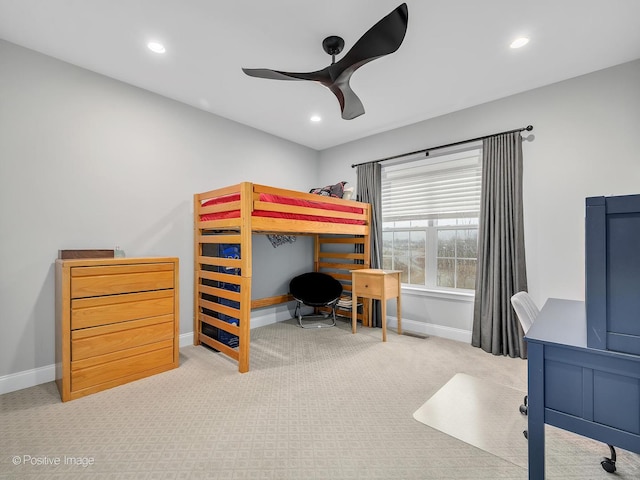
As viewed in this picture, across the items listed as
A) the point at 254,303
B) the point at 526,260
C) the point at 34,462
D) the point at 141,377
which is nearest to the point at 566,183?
the point at 526,260

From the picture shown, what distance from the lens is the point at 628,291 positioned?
0.95 meters

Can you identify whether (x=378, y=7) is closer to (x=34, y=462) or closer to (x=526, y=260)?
(x=526, y=260)

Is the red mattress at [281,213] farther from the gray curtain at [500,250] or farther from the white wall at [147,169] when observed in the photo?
the gray curtain at [500,250]

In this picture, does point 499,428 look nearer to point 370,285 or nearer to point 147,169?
point 370,285

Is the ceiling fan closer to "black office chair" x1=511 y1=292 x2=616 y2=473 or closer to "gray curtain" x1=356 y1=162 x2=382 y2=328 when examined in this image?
"gray curtain" x1=356 y1=162 x2=382 y2=328

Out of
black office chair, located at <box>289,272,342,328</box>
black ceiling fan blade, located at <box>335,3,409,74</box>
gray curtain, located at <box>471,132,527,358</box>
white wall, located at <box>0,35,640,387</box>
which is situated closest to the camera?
A: black ceiling fan blade, located at <box>335,3,409,74</box>

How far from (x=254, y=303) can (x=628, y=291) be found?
11.1 ft

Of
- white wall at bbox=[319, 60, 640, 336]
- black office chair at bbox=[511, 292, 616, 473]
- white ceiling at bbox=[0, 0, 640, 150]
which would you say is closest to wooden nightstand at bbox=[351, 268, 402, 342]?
white wall at bbox=[319, 60, 640, 336]

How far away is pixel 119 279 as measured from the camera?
88.7 inches

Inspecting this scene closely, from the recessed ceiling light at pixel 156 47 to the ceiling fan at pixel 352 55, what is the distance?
2.45 ft

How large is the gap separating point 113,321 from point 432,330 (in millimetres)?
3143

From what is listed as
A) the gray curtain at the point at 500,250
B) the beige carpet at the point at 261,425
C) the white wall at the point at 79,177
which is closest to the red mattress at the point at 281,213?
the white wall at the point at 79,177

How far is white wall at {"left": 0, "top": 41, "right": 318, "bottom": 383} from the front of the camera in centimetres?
220

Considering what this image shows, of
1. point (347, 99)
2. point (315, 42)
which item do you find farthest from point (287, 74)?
point (347, 99)
